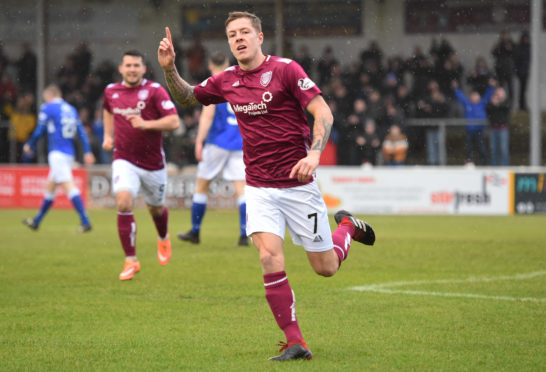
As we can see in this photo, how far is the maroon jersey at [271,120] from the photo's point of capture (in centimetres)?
535

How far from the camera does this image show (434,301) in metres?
7.11

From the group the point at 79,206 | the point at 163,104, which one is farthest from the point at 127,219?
the point at 79,206

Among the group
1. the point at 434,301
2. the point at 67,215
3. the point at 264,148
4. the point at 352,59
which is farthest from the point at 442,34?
the point at 264,148

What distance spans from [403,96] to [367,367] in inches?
653

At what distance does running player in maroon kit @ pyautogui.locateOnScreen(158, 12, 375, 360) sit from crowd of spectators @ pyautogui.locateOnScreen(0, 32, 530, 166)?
14.7 meters

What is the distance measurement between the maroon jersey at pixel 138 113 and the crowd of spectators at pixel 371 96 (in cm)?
1155

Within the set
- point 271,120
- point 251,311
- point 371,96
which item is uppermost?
point 371,96

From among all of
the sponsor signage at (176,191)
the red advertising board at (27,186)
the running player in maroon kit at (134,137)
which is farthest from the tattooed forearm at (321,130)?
the red advertising board at (27,186)

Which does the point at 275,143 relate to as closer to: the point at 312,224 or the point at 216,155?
the point at 312,224

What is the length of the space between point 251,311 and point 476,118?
1440 centimetres

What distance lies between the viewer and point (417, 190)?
18438 millimetres

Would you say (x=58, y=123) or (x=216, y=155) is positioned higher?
(x=58, y=123)

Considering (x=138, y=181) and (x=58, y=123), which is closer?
(x=138, y=181)

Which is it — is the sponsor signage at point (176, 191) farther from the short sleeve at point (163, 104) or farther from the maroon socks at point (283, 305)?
the maroon socks at point (283, 305)
